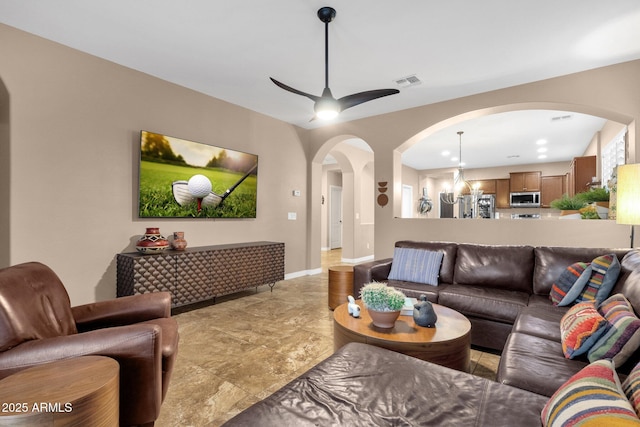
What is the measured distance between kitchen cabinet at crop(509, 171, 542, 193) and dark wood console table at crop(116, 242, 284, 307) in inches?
301

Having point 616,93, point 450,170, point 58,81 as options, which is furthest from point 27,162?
point 450,170

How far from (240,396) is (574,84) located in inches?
181

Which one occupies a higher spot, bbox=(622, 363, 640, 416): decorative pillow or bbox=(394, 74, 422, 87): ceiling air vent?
bbox=(394, 74, 422, 87): ceiling air vent

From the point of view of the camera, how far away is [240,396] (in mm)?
1961

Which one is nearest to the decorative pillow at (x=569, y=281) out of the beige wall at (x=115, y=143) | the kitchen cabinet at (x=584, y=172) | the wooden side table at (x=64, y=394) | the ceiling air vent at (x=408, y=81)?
the beige wall at (x=115, y=143)

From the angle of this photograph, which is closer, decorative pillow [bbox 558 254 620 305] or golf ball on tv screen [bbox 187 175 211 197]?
decorative pillow [bbox 558 254 620 305]

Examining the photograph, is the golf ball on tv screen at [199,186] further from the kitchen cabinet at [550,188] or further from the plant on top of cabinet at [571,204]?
the kitchen cabinet at [550,188]

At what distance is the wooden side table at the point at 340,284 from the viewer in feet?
11.9

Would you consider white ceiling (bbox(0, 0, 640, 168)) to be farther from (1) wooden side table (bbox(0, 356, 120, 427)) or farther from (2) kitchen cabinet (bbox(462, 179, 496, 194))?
(2) kitchen cabinet (bbox(462, 179, 496, 194))

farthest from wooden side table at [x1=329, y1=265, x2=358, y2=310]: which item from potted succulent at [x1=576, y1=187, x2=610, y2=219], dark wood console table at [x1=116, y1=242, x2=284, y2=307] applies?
potted succulent at [x1=576, y1=187, x2=610, y2=219]

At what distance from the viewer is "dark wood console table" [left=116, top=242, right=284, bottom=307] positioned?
126 inches

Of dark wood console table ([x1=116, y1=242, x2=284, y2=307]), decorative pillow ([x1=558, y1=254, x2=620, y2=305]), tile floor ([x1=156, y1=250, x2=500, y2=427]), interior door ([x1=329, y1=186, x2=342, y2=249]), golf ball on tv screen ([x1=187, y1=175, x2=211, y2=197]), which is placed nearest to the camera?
tile floor ([x1=156, y1=250, x2=500, y2=427])

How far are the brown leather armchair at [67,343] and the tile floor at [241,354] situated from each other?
14.4 inches

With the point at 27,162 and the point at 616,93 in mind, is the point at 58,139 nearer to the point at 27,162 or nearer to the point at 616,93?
the point at 27,162
